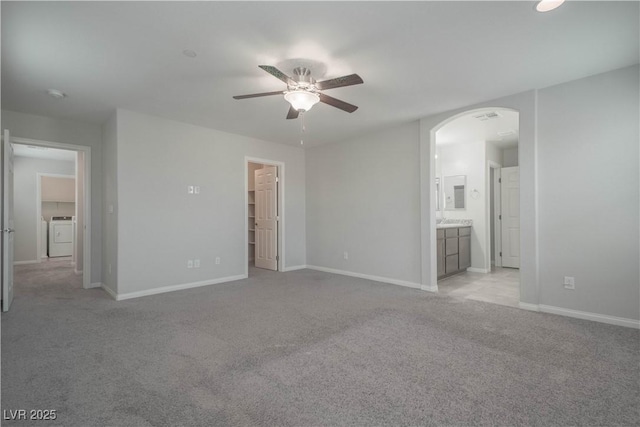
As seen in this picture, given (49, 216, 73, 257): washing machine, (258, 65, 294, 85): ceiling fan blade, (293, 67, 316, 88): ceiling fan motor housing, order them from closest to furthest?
(258, 65, 294, 85): ceiling fan blade → (293, 67, 316, 88): ceiling fan motor housing → (49, 216, 73, 257): washing machine

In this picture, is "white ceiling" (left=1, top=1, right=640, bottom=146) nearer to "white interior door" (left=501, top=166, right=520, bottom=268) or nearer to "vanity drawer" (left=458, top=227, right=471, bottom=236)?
"vanity drawer" (left=458, top=227, right=471, bottom=236)

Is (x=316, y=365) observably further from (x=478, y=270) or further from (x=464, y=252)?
(x=478, y=270)

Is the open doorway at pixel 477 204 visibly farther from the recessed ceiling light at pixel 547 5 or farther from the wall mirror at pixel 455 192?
the recessed ceiling light at pixel 547 5

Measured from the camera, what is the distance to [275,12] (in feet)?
7.14

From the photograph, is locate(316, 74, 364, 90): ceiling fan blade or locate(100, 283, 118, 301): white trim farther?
locate(100, 283, 118, 301): white trim

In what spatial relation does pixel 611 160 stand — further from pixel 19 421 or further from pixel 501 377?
pixel 19 421

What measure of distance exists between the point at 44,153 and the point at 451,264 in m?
9.31

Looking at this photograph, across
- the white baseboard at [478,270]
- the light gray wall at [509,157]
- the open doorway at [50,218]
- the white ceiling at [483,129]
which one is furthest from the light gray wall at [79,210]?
the light gray wall at [509,157]

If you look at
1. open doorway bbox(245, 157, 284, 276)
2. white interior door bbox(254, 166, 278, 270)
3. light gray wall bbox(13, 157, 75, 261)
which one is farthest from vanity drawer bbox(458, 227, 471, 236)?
light gray wall bbox(13, 157, 75, 261)

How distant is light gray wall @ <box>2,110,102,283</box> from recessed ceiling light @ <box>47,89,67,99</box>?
3.76 ft

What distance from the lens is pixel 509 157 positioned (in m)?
6.87

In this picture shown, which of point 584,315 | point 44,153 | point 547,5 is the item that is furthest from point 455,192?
point 44,153

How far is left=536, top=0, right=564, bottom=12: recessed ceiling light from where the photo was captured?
6.75 feet

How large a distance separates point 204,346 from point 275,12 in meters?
2.69
